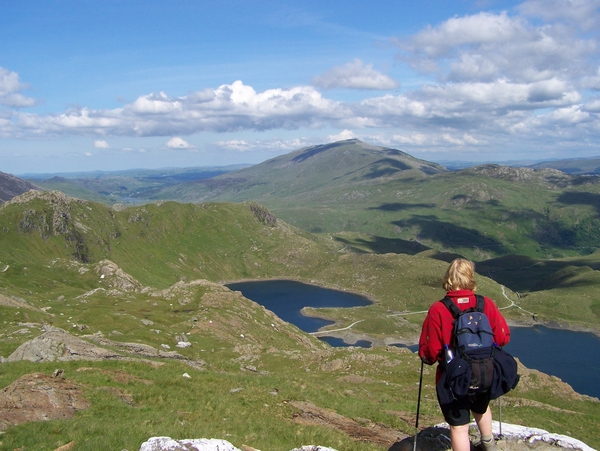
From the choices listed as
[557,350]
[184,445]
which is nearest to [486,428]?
[184,445]

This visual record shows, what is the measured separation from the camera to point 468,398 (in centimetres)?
1177

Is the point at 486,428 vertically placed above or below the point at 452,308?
below

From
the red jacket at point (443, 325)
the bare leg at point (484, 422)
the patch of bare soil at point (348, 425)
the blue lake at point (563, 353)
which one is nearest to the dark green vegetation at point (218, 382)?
the patch of bare soil at point (348, 425)

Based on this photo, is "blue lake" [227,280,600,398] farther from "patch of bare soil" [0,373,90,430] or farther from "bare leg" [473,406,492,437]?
"patch of bare soil" [0,373,90,430]

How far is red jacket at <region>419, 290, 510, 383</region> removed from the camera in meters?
11.6

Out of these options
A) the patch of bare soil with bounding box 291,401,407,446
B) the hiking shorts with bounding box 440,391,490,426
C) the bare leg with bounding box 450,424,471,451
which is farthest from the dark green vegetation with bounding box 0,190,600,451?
the hiking shorts with bounding box 440,391,490,426

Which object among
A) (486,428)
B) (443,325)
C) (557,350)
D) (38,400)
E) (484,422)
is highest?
(443,325)

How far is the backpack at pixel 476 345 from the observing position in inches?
439

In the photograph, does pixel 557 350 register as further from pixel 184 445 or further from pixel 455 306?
pixel 184 445

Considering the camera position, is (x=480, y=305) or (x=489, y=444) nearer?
(x=480, y=305)

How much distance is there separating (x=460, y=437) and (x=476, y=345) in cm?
314

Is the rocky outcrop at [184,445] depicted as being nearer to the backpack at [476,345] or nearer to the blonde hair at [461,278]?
the backpack at [476,345]

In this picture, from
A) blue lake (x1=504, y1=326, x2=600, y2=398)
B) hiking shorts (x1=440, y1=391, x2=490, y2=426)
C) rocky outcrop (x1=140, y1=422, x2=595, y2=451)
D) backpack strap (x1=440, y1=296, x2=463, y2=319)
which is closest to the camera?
backpack strap (x1=440, y1=296, x2=463, y2=319)

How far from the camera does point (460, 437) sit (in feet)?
40.3
